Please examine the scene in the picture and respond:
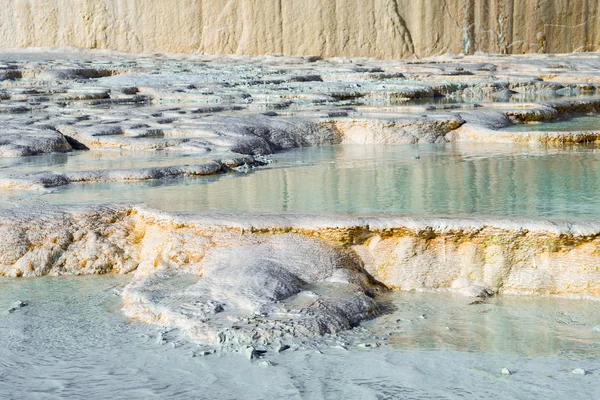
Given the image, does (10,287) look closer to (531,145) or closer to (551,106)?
(531,145)

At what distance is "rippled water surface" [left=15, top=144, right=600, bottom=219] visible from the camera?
128 inches

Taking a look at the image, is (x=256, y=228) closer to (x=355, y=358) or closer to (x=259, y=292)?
(x=259, y=292)

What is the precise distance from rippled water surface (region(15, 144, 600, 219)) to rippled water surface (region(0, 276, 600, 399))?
523 millimetres

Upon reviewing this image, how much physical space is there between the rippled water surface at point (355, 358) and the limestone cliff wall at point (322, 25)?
10892mm

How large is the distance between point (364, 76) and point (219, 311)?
7274mm

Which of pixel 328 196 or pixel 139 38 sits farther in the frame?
pixel 139 38

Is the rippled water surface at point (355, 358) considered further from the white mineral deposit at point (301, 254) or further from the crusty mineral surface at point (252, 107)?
the crusty mineral surface at point (252, 107)

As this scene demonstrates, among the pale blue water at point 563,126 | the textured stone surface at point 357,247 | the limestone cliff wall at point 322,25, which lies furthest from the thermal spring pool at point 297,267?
the limestone cliff wall at point 322,25

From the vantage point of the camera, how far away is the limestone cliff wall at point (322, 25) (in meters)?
13.3

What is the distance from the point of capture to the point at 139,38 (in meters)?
13.9

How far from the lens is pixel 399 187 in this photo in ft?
12.3

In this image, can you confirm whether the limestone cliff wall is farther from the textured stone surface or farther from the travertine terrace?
the textured stone surface

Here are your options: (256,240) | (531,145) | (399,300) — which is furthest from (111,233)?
(531,145)

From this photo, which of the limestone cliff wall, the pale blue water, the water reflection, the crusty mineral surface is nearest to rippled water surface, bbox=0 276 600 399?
the water reflection
